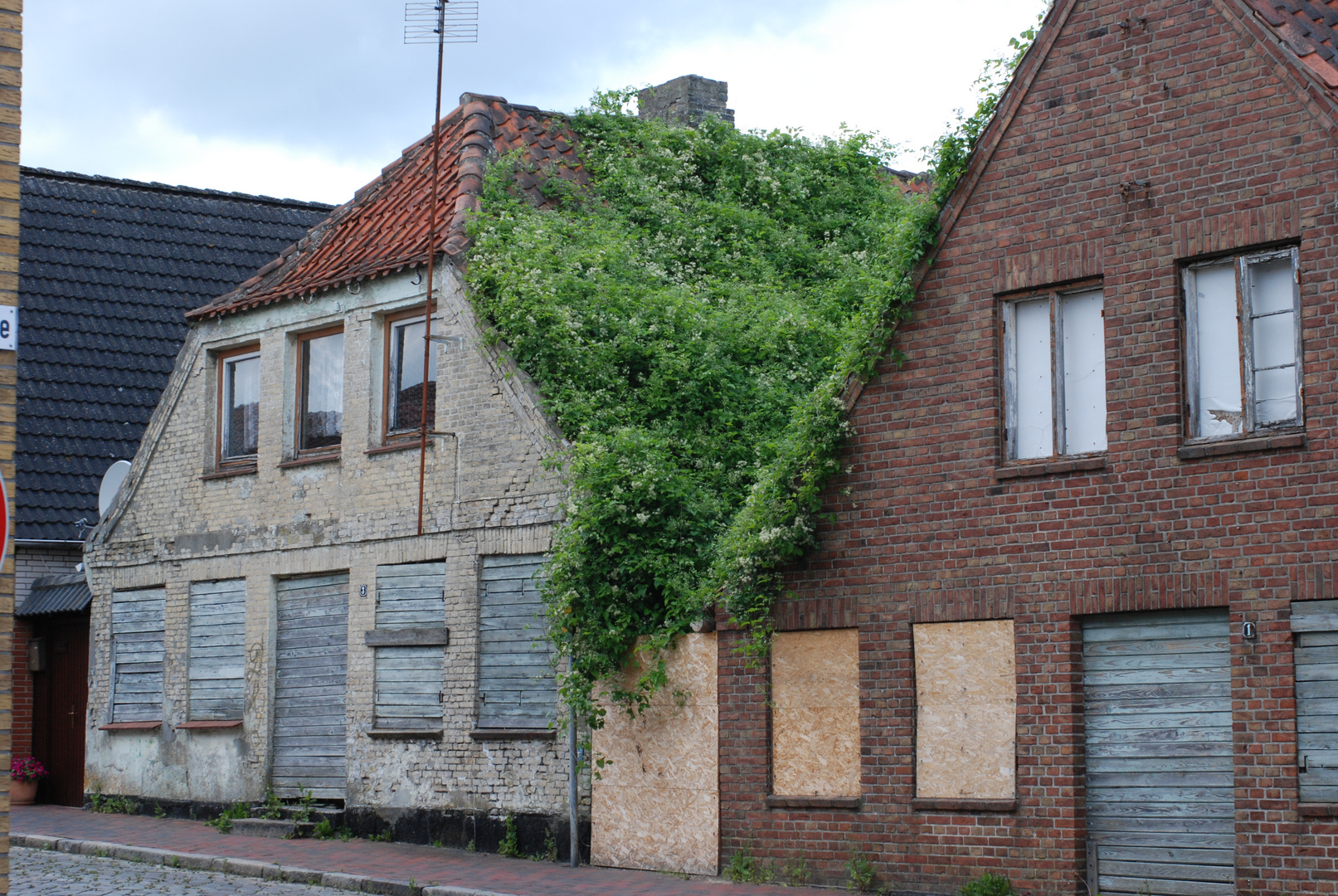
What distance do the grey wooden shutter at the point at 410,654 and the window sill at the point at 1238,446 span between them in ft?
28.4

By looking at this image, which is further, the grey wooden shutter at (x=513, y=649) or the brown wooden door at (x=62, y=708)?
the brown wooden door at (x=62, y=708)

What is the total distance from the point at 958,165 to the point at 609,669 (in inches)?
223

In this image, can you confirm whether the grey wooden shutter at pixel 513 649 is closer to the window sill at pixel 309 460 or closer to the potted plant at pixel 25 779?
the window sill at pixel 309 460

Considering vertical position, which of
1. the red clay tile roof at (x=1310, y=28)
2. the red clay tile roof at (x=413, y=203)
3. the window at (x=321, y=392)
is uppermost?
the red clay tile roof at (x=413, y=203)

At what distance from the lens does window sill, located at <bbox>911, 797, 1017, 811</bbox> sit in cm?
1216

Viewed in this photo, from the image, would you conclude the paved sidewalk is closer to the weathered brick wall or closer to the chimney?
the weathered brick wall

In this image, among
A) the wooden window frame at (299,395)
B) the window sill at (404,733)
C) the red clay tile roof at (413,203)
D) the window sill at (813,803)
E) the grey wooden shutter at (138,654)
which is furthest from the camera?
the grey wooden shutter at (138,654)

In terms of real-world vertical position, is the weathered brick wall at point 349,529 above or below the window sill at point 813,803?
above

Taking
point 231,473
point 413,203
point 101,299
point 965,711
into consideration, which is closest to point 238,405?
point 231,473

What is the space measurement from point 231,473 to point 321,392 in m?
1.81

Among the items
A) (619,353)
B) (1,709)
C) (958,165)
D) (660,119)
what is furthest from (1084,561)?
(660,119)

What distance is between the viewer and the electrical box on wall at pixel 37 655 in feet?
74.9

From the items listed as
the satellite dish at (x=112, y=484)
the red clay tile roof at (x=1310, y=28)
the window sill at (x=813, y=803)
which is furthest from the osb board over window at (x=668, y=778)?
the satellite dish at (x=112, y=484)

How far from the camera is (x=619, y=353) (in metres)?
16.8
